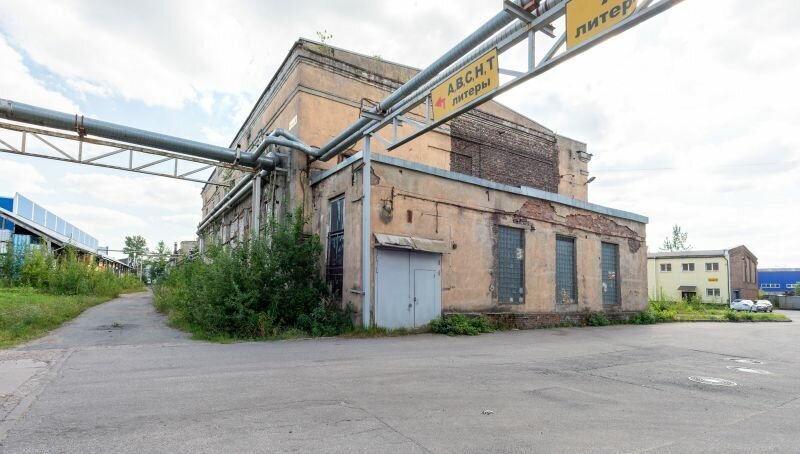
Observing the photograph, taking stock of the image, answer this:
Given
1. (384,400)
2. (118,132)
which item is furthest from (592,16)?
(118,132)

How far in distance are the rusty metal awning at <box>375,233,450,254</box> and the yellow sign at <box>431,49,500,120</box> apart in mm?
3742

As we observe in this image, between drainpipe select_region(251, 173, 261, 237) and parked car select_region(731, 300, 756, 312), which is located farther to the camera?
parked car select_region(731, 300, 756, 312)

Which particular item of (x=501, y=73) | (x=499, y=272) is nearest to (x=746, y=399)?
A: (x=501, y=73)

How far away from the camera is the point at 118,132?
11961 mm

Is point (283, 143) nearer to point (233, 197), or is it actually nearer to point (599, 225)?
point (233, 197)

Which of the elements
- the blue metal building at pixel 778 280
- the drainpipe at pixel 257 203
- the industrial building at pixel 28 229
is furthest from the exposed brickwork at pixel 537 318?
the blue metal building at pixel 778 280

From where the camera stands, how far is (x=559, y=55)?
648 centimetres

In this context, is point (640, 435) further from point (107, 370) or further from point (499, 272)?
point (499, 272)

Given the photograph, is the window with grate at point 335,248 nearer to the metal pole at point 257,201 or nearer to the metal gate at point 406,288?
the metal gate at point 406,288

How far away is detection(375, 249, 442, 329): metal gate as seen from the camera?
1125 centimetres

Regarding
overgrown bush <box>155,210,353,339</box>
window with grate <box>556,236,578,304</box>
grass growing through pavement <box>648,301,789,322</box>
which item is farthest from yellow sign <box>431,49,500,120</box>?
grass growing through pavement <box>648,301,789,322</box>

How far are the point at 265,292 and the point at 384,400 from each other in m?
6.98

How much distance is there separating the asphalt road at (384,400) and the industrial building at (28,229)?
21.9 metres

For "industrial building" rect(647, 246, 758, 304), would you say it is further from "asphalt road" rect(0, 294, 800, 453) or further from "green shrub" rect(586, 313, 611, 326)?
"asphalt road" rect(0, 294, 800, 453)
